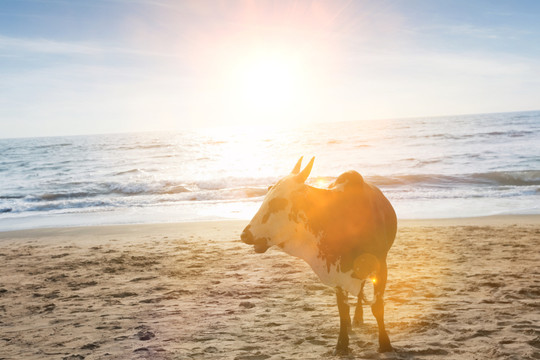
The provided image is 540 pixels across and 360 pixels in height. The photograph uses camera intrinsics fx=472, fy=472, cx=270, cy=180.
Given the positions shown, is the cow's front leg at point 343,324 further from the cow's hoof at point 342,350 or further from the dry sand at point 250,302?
the dry sand at point 250,302

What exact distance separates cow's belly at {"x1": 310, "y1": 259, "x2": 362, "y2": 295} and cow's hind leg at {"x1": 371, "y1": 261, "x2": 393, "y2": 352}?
33 cm

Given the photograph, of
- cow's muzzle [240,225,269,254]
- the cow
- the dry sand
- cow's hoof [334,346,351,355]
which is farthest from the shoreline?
cow's muzzle [240,225,269,254]

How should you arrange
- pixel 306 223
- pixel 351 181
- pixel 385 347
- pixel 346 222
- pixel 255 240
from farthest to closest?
→ pixel 385 347
pixel 351 181
pixel 346 222
pixel 306 223
pixel 255 240

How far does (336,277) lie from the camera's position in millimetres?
4234

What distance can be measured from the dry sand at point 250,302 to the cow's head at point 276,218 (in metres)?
1.51

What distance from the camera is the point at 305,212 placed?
407 cm

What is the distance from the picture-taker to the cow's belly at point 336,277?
166 inches

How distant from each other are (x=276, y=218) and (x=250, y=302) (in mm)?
2928

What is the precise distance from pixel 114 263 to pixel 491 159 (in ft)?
94.8

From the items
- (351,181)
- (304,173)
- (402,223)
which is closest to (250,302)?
(351,181)

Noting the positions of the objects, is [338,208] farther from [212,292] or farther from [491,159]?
[491,159]

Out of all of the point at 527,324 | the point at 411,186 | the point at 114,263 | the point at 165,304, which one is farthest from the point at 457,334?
the point at 411,186

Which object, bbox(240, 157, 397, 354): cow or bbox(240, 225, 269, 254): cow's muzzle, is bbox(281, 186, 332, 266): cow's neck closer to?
bbox(240, 157, 397, 354): cow

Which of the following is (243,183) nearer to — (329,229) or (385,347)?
(385,347)
